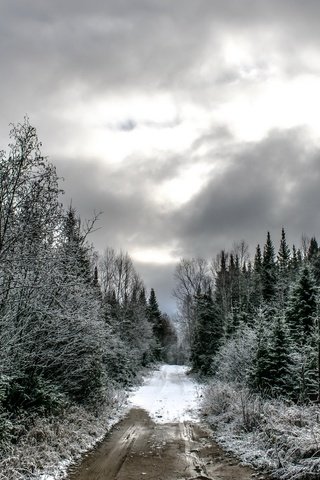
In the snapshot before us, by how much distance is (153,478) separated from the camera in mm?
8328

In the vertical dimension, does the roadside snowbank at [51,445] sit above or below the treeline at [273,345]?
below

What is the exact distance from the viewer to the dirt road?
8586 millimetres

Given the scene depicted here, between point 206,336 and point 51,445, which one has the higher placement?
point 206,336

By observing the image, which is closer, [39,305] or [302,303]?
[39,305]

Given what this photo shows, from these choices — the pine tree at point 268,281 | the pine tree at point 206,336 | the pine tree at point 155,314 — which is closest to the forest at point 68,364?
the pine tree at point 206,336

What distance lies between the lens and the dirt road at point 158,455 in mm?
8586

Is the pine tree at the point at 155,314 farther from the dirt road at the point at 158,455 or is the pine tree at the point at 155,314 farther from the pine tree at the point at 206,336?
the dirt road at the point at 158,455

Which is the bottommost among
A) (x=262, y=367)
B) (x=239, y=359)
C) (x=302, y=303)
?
(x=262, y=367)

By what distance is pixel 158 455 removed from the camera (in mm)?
10375

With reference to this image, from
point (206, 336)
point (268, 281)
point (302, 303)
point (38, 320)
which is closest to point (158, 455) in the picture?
point (38, 320)

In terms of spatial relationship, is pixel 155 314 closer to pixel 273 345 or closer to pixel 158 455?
pixel 273 345

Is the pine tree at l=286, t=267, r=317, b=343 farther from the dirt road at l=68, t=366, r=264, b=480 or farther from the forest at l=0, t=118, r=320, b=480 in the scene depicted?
the dirt road at l=68, t=366, r=264, b=480

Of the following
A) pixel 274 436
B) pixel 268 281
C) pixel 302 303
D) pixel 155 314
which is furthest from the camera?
pixel 155 314

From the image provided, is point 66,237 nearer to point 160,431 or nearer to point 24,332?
point 24,332
